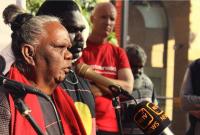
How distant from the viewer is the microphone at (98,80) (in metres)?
3.41

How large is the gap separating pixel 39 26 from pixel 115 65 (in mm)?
1728

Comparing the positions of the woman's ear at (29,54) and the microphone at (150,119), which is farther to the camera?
the microphone at (150,119)

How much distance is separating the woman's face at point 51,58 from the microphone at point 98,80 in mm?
750

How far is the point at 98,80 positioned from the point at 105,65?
0.61 m

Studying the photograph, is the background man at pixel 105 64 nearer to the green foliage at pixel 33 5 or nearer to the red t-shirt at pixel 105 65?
the red t-shirt at pixel 105 65

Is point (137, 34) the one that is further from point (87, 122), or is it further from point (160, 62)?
point (87, 122)

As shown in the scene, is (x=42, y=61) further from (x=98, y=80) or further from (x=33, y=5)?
(x=33, y=5)

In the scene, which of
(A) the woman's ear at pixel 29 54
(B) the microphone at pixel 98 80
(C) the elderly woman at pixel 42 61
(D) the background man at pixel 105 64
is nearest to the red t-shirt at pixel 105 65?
(D) the background man at pixel 105 64

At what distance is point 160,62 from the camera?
12.3 metres

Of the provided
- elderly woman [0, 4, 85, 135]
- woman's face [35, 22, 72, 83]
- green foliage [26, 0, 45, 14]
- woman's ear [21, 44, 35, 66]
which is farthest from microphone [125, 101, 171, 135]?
green foliage [26, 0, 45, 14]

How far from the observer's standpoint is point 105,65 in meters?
4.32

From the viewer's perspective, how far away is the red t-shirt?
4.20m

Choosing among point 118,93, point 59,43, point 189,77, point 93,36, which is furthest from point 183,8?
point 59,43

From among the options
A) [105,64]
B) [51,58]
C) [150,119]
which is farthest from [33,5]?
[51,58]
